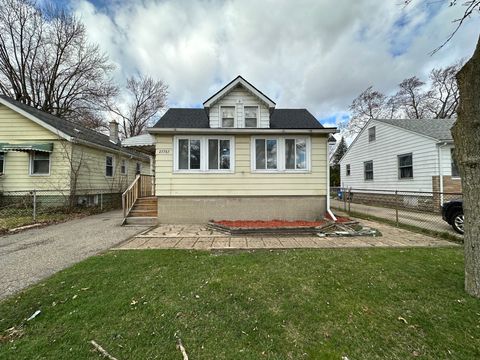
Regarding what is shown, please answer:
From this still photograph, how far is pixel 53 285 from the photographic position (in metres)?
3.33

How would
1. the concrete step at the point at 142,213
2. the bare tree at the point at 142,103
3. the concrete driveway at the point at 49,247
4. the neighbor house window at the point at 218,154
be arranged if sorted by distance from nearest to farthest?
the concrete driveway at the point at 49,247
the neighbor house window at the point at 218,154
the concrete step at the point at 142,213
the bare tree at the point at 142,103

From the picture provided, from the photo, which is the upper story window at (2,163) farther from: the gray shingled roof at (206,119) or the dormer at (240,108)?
the dormer at (240,108)

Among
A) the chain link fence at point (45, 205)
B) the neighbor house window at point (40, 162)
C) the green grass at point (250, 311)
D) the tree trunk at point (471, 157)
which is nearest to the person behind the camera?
the green grass at point (250, 311)

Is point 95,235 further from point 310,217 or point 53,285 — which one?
point 310,217

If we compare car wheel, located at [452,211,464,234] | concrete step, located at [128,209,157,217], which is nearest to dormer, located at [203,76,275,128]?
concrete step, located at [128,209,157,217]

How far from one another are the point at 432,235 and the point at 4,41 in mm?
31853

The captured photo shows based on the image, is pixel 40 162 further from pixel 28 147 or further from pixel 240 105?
pixel 240 105

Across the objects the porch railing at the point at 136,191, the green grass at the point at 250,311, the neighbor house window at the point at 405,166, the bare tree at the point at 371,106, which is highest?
the bare tree at the point at 371,106

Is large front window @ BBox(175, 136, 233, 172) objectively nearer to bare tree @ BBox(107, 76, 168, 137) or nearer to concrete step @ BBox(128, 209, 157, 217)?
concrete step @ BBox(128, 209, 157, 217)

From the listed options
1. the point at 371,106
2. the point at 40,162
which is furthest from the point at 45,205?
the point at 371,106

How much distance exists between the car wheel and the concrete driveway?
10356 millimetres

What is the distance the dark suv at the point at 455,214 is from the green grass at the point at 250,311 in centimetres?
308

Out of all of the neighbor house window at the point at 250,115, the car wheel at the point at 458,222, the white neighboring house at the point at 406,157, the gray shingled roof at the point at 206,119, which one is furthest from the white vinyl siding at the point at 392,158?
the neighbor house window at the point at 250,115

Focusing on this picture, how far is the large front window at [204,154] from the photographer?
27.2 ft
